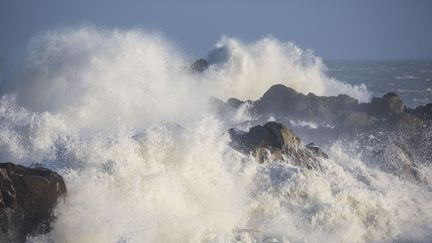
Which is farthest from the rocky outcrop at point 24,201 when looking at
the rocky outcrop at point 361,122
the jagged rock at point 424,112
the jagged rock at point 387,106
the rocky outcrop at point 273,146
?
the jagged rock at point 424,112

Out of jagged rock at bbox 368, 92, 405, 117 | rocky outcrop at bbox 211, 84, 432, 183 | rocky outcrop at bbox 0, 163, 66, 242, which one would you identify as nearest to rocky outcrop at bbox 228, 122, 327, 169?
rocky outcrop at bbox 211, 84, 432, 183

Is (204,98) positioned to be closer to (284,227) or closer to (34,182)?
(284,227)

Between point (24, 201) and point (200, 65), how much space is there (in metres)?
18.8

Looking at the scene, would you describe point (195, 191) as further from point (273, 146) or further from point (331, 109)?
point (331, 109)

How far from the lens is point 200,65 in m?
25.3

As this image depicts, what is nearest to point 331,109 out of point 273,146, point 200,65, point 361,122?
point 361,122

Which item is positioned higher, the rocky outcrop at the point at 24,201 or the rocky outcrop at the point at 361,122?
the rocky outcrop at the point at 24,201

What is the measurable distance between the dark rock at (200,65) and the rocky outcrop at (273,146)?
12.5 meters

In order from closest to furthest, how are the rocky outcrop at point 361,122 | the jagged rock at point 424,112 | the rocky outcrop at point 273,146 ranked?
the rocky outcrop at point 273,146 → the rocky outcrop at point 361,122 → the jagged rock at point 424,112

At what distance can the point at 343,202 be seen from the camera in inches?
419

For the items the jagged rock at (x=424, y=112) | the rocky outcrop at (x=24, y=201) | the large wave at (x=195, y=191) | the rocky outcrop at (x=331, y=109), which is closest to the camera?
the rocky outcrop at (x=24, y=201)

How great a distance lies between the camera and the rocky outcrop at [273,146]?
1170 cm

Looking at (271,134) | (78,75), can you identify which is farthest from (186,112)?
(271,134)

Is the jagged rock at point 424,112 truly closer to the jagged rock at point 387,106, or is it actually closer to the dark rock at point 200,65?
the jagged rock at point 387,106
